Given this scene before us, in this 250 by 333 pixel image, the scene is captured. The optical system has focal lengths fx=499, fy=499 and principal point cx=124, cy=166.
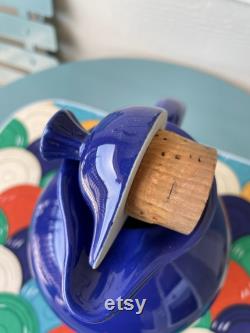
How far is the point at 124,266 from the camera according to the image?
303 millimetres

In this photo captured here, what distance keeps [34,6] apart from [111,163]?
1.50 ft

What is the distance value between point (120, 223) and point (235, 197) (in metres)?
0.21

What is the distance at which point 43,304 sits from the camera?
41cm

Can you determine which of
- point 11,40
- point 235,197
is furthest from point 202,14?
point 11,40

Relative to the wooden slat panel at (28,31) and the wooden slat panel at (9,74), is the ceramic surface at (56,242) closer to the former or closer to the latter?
the wooden slat panel at (28,31)

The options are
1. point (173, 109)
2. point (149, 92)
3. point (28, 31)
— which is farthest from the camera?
point (28, 31)

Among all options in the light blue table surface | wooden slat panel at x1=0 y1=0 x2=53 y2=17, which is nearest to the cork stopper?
the light blue table surface

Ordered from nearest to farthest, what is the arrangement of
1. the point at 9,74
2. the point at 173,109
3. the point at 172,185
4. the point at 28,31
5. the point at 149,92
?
the point at 172,185
the point at 173,109
the point at 149,92
the point at 28,31
the point at 9,74

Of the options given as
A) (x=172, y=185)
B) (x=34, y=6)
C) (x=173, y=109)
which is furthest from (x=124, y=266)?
(x=34, y=6)

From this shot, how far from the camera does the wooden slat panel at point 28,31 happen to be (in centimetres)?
69

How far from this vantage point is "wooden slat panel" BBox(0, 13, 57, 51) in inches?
27.3

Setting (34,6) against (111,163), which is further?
(34,6)

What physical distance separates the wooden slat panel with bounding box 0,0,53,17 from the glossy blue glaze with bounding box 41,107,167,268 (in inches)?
15.4

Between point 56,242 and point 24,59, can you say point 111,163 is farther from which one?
point 24,59
